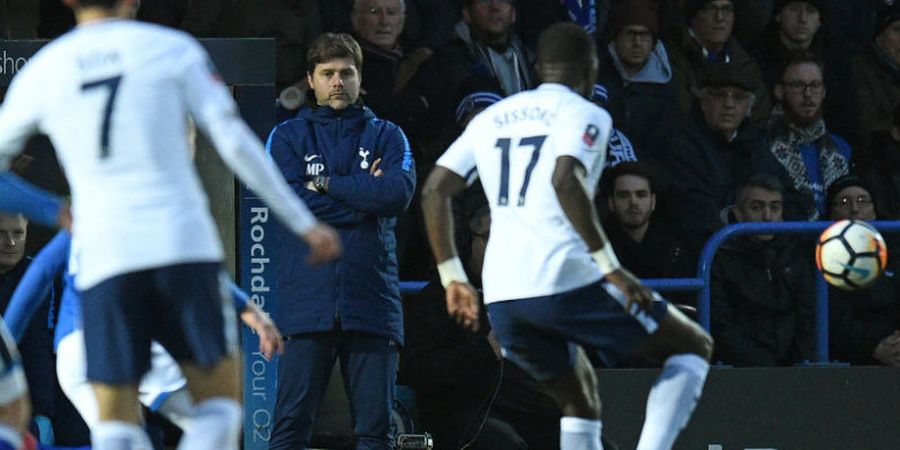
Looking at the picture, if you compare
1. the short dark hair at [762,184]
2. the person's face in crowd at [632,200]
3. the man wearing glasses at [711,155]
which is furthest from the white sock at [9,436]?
the short dark hair at [762,184]

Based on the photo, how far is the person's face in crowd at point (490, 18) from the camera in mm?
11368

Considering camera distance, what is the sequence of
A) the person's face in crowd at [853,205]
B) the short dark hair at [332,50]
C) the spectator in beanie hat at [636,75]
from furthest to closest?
the spectator in beanie hat at [636,75], the person's face in crowd at [853,205], the short dark hair at [332,50]

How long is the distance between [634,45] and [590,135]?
4.15 meters

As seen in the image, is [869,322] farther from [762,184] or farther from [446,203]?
[446,203]

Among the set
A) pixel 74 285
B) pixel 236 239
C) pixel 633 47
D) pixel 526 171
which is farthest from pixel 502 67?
pixel 74 285

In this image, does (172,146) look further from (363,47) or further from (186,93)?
(363,47)

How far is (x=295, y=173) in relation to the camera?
9.23 metres

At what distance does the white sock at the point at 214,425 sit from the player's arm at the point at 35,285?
4.57ft

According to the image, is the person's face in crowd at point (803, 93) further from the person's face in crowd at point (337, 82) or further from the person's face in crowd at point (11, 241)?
the person's face in crowd at point (11, 241)

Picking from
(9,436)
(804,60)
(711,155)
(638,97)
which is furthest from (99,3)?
(804,60)

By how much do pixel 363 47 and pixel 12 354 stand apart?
4.60m

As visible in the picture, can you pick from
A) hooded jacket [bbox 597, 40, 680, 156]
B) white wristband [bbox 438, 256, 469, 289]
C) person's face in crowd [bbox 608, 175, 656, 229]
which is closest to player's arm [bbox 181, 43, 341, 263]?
white wristband [bbox 438, 256, 469, 289]

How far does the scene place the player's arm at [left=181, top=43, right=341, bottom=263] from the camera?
19.7 feet

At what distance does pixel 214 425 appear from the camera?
6.03 meters
